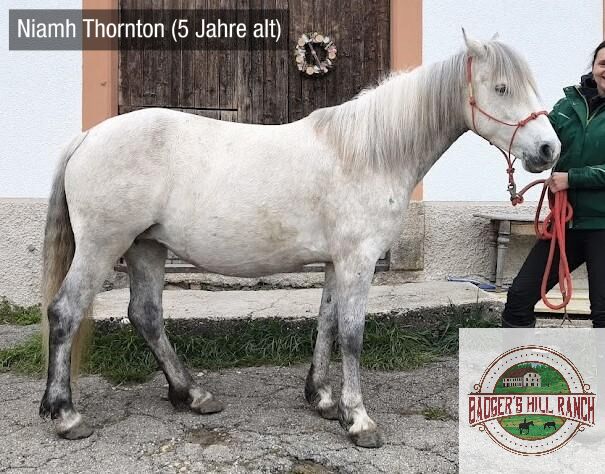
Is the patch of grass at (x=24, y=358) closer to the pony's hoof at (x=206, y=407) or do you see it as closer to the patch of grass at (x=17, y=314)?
the patch of grass at (x=17, y=314)

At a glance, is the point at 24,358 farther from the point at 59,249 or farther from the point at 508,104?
the point at 508,104

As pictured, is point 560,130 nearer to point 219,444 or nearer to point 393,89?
point 393,89

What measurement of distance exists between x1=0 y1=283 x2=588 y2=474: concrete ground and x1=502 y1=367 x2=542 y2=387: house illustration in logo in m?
0.31

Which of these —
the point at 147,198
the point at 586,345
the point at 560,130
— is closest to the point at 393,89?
the point at 560,130

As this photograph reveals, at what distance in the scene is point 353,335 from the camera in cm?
264

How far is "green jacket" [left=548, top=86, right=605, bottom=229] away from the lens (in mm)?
2652

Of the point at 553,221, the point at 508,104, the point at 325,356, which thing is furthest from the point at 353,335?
the point at 508,104

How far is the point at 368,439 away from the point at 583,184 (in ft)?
4.87

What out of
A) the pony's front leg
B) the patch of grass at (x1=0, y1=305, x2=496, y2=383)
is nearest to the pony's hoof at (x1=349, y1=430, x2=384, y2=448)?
the pony's front leg

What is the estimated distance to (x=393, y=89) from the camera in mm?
2723

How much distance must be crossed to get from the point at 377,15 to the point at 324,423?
3694mm

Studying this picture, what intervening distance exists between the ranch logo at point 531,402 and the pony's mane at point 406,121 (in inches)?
45.0

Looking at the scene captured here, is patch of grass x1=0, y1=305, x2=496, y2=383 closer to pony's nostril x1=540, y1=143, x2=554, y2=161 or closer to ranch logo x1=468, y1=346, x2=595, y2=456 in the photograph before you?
ranch logo x1=468, y1=346, x2=595, y2=456

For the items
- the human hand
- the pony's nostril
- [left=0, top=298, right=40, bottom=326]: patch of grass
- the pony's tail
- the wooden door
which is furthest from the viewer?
the wooden door
